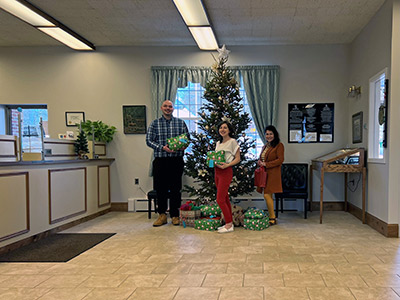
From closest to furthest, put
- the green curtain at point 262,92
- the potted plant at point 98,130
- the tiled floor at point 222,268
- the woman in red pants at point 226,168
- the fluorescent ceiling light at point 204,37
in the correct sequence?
the tiled floor at point 222,268 → the woman in red pants at point 226,168 → the fluorescent ceiling light at point 204,37 → the potted plant at point 98,130 → the green curtain at point 262,92

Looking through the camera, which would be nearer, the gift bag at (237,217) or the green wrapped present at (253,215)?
the green wrapped present at (253,215)

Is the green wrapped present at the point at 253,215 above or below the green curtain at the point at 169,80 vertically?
below

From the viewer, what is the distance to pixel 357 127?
4.96 m

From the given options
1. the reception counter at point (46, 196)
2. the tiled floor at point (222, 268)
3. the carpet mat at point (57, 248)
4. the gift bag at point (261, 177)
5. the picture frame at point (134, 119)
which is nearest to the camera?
the tiled floor at point (222, 268)

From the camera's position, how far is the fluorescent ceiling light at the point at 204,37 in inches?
182

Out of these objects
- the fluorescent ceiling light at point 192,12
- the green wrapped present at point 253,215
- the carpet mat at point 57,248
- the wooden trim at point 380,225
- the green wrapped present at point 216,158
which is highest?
the fluorescent ceiling light at point 192,12

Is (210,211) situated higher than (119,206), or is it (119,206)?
(210,211)

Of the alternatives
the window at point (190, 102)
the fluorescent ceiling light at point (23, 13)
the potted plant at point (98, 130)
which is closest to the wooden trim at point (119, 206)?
the potted plant at point (98, 130)

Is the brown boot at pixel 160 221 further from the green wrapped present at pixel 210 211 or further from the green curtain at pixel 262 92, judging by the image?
the green curtain at pixel 262 92

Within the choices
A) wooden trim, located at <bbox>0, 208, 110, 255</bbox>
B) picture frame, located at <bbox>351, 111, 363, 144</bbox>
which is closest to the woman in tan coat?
picture frame, located at <bbox>351, 111, 363, 144</bbox>

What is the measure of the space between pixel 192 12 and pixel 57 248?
3273 mm

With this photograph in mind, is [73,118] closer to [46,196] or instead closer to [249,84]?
[46,196]

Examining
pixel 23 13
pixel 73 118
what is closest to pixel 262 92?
pixel 73 118

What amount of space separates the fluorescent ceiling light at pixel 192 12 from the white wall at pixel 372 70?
2.28 m
